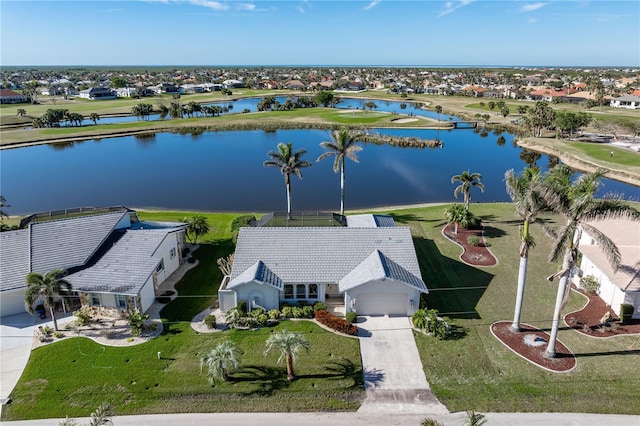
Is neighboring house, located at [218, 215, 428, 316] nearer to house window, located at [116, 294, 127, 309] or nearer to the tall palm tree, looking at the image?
house window, located at [116, 294, 127, 309]

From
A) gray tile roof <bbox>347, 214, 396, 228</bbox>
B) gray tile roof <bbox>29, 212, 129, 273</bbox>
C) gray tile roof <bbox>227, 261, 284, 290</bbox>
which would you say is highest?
gray tile roof <bbox>29, 212, 129, 273</bbox>

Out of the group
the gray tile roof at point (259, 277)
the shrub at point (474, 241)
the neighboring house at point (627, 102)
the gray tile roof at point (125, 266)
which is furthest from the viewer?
the neighboring house at point (627, 102)

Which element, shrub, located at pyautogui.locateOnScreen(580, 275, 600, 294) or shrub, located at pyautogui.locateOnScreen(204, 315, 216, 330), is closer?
shrub, located at pyautogui.locateOnScreen(204, 315, 216, 330)

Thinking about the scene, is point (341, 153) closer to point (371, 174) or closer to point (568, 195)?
point (568, 195)

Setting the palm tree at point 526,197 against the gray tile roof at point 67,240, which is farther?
the gray tile roof at point 67,240

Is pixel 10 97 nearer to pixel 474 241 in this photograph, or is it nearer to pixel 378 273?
pixel 474 241

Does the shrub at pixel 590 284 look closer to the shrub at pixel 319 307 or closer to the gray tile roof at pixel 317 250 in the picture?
the gray tile roof at pixel 317 250

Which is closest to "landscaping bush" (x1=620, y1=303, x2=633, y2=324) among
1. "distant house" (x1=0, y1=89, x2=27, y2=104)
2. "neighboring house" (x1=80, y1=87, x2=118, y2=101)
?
"distant house" (x1=0, y1=89, x2=27, y2=104)

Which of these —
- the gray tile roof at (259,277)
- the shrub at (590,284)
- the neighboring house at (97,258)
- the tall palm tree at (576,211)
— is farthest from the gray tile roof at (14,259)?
the shrub at (590,284)
